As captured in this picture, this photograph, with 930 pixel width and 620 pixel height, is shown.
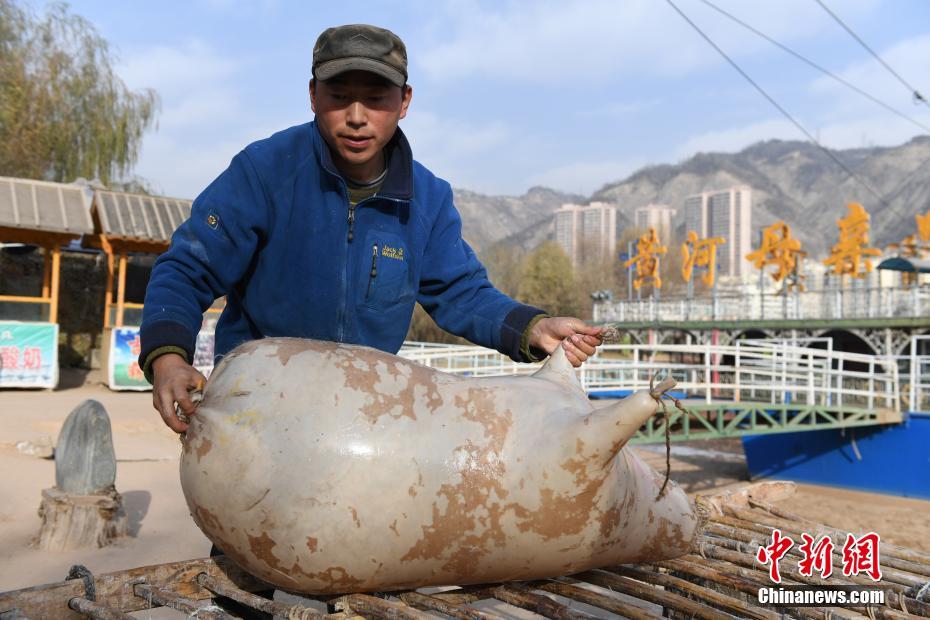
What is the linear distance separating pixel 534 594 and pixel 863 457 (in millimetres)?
11604

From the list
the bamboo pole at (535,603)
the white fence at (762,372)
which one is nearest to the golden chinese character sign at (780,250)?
the white fence at (762,372)

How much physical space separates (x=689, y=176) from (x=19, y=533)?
15655 centimetres

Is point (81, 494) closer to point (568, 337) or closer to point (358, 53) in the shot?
point (568, 337)

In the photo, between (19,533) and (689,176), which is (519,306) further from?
(689,176)

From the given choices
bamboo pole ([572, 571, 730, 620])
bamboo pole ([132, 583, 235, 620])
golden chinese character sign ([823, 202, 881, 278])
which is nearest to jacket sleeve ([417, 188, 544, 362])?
bamboo pole ([572, 571, 730, 620])

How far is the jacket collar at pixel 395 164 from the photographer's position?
2.09 m

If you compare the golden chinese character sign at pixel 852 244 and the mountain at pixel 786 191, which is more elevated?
the mountain at pixel 786 191

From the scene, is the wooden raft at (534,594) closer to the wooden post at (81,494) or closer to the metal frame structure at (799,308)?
the wooden post at (81,494)

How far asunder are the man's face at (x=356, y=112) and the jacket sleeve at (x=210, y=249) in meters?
0.25

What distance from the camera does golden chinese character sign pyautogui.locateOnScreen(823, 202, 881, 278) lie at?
67.3ft

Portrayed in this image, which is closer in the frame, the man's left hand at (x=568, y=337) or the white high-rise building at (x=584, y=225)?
the man's left hand at (x=568, y=337)

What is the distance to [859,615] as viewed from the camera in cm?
192

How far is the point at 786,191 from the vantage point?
493 ft

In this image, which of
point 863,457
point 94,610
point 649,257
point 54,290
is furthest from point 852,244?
point 94,610
